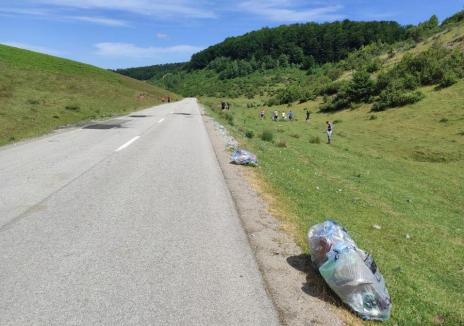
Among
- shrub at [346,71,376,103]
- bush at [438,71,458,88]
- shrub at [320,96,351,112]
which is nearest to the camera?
bush at [438,71,458,88]

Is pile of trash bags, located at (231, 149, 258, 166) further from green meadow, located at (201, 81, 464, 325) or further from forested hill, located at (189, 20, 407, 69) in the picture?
forested hill, located at (189, 20, 407, 69)

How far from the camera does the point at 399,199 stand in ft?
45.5

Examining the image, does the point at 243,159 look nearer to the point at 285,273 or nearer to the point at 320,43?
the point at 285,273

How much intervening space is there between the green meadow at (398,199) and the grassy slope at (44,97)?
14.6 metres

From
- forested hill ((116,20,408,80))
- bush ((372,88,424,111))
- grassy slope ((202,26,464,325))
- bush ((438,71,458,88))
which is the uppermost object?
forested hill ((116,20,408,80))

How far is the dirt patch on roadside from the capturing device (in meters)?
4.29

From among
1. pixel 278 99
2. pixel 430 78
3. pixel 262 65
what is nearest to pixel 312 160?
pixel 430 78

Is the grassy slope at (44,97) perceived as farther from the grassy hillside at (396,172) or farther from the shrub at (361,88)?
the shrub at (361,88)

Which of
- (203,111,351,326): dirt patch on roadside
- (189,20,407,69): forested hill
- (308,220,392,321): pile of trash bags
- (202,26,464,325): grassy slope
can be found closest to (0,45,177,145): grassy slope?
(202,26,464,325): grassy slope

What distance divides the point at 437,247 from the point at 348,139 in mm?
22639

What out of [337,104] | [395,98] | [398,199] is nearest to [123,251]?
[398,199]

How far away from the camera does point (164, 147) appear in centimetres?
1575

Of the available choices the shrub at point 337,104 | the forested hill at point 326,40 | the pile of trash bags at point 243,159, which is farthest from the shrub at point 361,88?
the forested hill at point 326,40

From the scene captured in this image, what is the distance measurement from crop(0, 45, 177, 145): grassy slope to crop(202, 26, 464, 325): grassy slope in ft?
47.9
